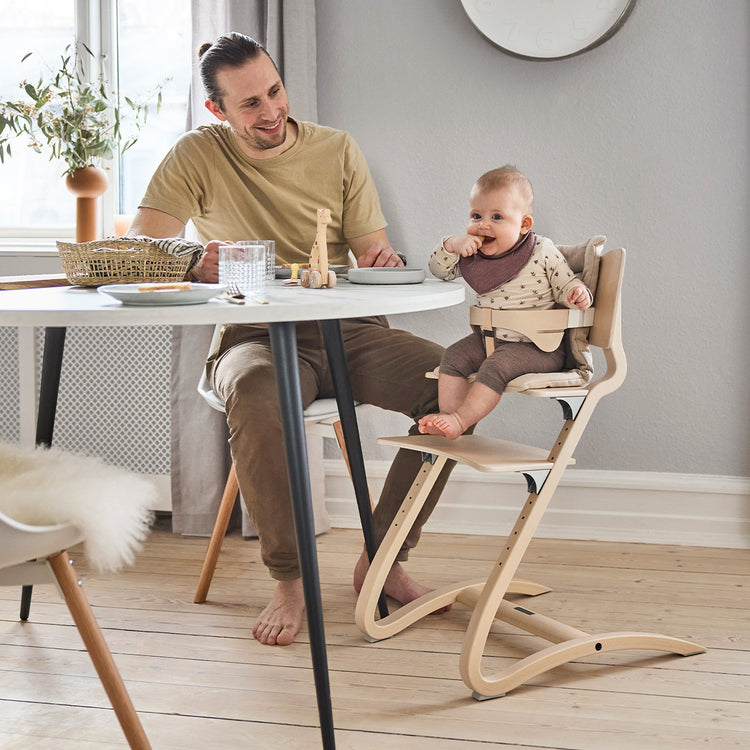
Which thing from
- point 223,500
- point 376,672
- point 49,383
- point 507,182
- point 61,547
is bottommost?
point 376,672

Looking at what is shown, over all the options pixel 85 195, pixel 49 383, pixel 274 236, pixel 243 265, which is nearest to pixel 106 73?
pixel 85 195

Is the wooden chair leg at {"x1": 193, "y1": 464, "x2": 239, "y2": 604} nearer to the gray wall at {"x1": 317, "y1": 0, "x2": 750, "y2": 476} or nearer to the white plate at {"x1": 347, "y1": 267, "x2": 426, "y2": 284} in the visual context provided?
the white plate at {"x1": 347, "y1": 267, "x2": 426, "y2": 284}

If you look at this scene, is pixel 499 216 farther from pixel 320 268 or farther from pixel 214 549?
pixel 214 549

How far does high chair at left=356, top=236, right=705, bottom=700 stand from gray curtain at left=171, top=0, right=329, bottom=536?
801mm

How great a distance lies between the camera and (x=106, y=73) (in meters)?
2.76

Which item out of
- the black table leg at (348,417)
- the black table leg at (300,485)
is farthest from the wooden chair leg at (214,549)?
the black table leg at (300,485)

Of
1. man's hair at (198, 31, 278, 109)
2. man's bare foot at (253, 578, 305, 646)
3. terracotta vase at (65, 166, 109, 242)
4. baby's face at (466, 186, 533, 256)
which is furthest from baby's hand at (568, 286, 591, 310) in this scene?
terracotta vase at (65, 166, 109, 242)

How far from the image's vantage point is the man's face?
1.97 m

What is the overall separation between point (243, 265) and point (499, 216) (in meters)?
0.51

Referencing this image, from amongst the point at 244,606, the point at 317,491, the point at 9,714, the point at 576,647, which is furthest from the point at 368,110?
the point at 9,714

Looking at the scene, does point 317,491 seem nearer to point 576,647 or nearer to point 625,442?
point 625,442

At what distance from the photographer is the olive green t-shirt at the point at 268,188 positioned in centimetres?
208

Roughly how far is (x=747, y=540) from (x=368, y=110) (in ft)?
5.34

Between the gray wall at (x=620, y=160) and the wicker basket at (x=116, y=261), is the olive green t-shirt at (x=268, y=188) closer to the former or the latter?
the gray wall at (x=620, y=160)
